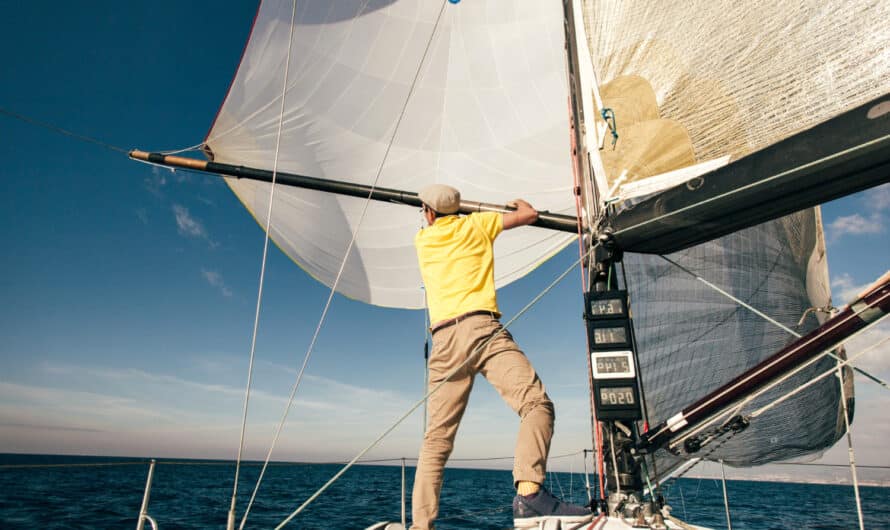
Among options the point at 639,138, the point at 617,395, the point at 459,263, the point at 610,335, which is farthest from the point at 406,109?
the point at 617,395

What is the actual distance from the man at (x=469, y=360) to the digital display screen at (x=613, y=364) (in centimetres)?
60

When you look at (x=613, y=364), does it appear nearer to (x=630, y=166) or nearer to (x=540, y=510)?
(x=540, y=510)

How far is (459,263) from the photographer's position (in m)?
2.20

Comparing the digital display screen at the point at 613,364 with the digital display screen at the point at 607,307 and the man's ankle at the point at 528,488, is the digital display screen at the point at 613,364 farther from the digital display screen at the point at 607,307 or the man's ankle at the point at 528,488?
the man's ankle at the point at 528,488

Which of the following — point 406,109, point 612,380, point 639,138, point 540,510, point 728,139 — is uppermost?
point 406,109

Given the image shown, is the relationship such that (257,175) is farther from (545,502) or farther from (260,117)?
(545,502)

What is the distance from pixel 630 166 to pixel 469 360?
1.77m

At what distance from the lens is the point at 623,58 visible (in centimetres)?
321

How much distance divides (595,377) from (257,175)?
3.75 m

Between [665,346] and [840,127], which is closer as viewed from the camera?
[840,127]

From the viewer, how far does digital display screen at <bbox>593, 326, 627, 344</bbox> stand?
2443 millimetres

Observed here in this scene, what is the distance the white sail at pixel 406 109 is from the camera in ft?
18.0

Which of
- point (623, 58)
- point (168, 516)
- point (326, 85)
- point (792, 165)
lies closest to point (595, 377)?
point (792, 165)

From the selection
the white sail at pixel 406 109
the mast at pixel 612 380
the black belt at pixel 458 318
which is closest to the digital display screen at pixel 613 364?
the mast at pixel 612 380
